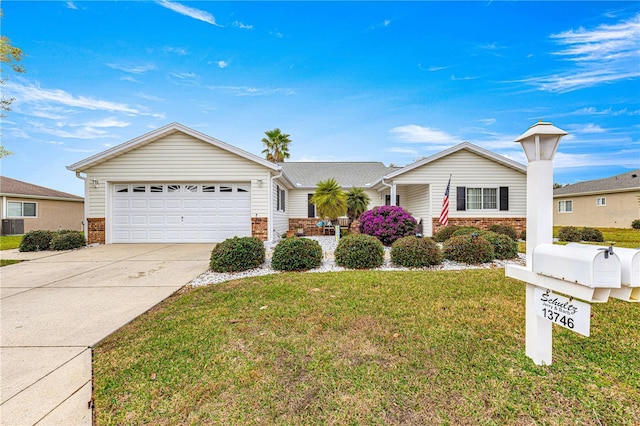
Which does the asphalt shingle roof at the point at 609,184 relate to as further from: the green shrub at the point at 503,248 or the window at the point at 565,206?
the green shrub at the point at 503,248

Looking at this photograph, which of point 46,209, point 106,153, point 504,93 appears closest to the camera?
point 106,153

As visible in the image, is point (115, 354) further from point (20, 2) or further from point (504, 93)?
point (504, 93)

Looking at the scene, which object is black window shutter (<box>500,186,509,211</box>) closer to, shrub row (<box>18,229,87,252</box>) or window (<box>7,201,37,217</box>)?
shrub row (<box>18,229,87,252</box>)

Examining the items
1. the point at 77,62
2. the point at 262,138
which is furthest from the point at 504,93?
the point at 262,138

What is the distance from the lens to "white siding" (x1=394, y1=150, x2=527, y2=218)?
14.0 m

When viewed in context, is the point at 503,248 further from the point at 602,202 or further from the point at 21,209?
the point at 21,209

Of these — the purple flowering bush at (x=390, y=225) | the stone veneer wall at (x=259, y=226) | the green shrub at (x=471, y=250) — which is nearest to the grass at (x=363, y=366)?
the green shrub at (x=471, y=250)

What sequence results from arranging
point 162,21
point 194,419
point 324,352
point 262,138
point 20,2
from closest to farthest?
point 194,419 → point 324,352 → point 20,2 → point 162,21 → point 262,138

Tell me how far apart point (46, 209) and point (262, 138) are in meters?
17.2

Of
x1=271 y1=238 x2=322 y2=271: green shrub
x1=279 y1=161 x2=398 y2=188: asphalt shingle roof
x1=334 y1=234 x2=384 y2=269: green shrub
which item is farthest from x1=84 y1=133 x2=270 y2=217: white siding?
x1=279 y1=161 x2=398 y2=188: asphalt shingle roof

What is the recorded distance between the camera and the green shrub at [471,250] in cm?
722

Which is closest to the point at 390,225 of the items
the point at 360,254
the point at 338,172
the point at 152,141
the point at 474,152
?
the point at 360,254

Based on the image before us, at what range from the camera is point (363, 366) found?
8.48 feet

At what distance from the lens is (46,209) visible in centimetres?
1922
